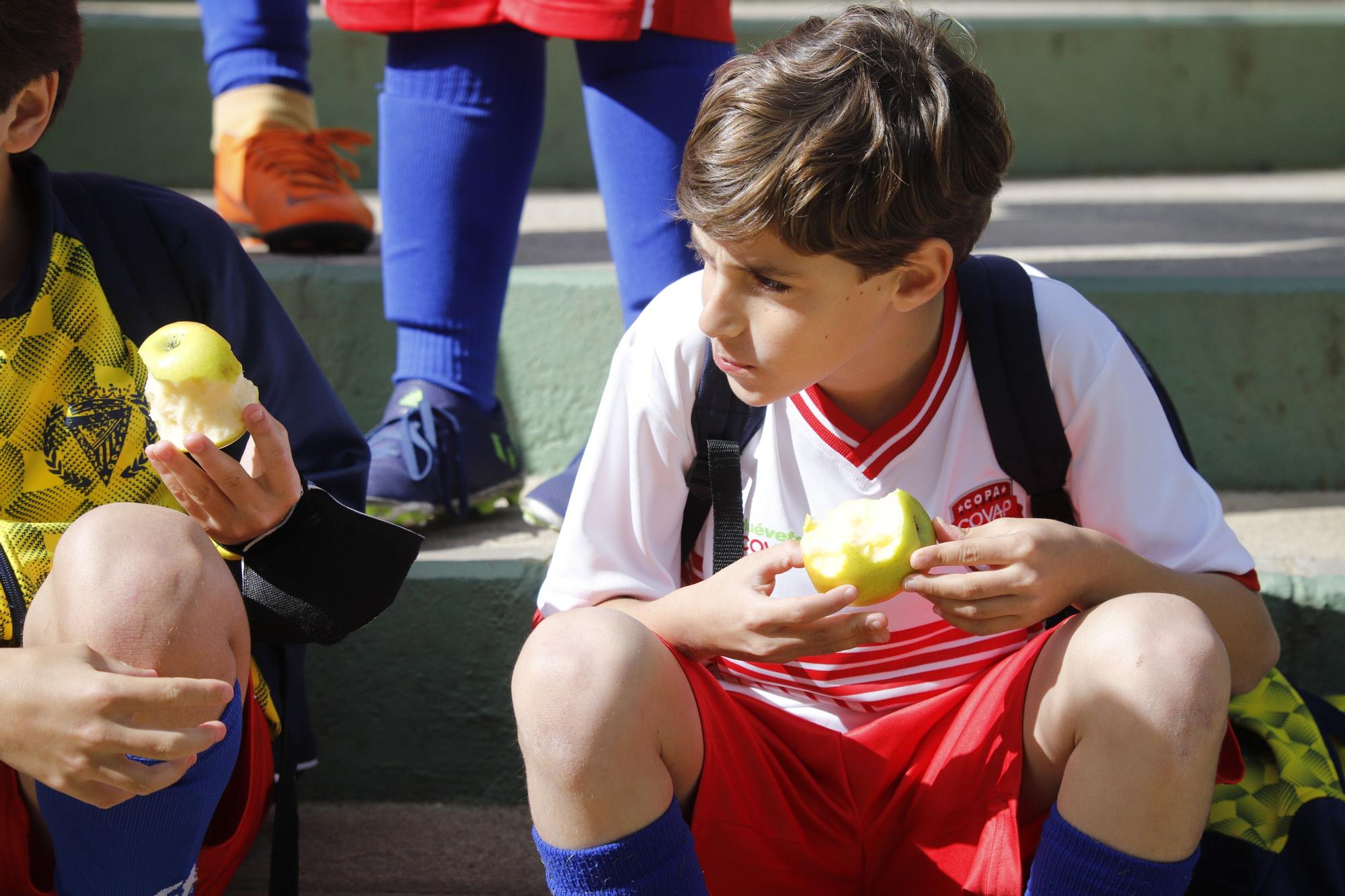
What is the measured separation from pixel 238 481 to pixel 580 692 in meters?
0.42

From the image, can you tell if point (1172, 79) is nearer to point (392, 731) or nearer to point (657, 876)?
point (392, 731)

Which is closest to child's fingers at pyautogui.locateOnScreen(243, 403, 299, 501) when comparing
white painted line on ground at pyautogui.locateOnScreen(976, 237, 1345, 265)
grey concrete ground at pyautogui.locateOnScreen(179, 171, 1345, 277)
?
grey concrete ground at pyautogui.locateOnScreen(179, 171, 1345, 277)

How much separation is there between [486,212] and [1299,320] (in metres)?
1.44

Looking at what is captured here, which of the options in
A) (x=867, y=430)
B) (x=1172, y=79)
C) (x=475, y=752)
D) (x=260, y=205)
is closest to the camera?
(x=867, y=430)

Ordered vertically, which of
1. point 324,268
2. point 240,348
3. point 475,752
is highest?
point 240,348

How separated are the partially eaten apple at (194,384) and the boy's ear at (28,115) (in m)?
0.24

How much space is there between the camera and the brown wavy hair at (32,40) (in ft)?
4.83

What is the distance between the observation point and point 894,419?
64.4 inches

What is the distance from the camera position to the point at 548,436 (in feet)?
9.02

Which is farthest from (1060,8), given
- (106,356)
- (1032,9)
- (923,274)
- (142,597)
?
(142,597)

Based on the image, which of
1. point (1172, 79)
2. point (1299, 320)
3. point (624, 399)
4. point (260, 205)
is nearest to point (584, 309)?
point (260, 205)

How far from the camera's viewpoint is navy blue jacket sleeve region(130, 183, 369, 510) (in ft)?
5.49

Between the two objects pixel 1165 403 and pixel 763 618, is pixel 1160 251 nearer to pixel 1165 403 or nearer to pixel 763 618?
pixel 1165 403

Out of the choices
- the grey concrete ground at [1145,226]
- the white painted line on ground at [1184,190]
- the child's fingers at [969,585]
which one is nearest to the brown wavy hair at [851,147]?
the child's fingers at [969,585]
